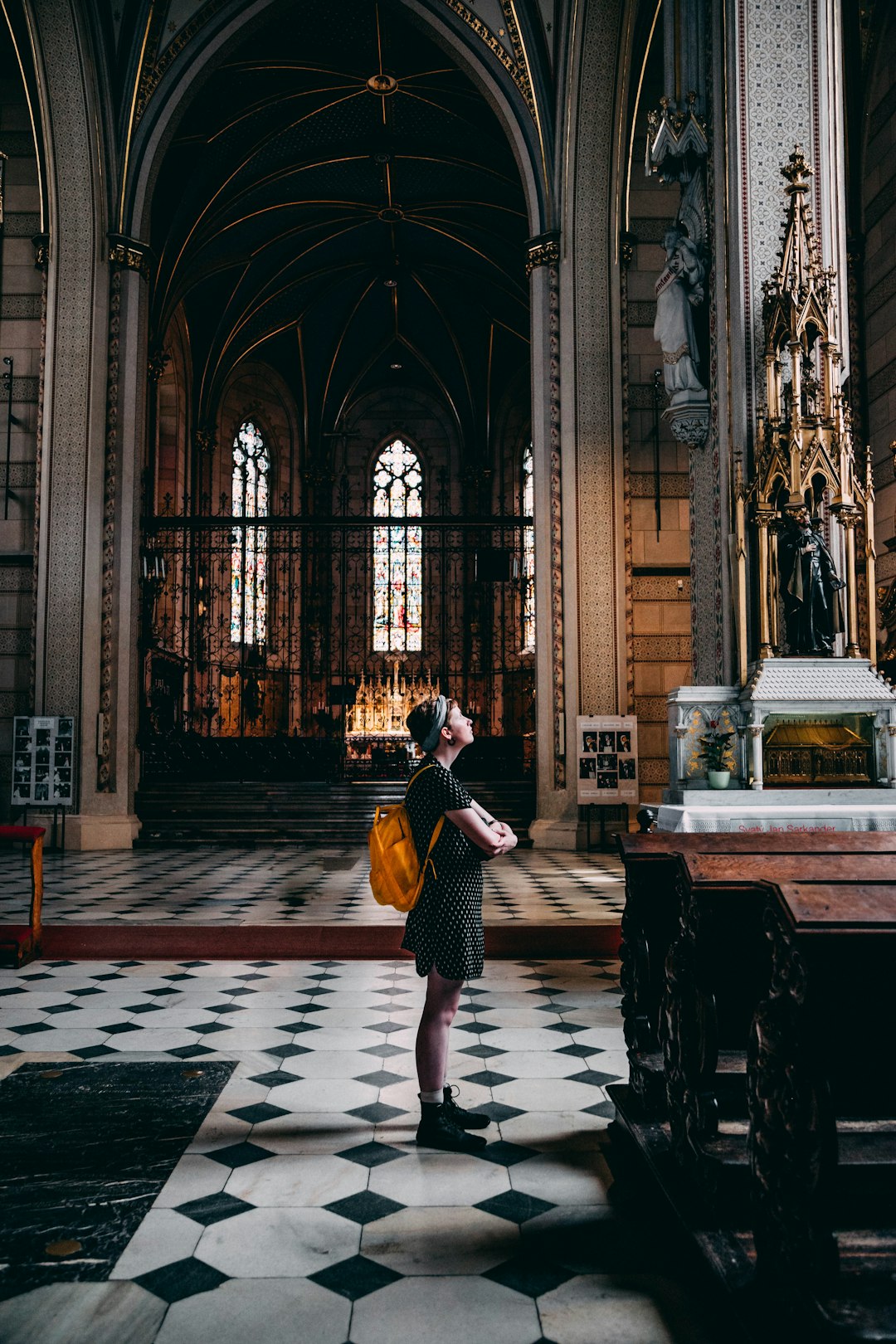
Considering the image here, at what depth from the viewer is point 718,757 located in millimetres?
7113

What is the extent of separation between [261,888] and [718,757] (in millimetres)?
4682

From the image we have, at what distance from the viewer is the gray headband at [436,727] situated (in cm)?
355

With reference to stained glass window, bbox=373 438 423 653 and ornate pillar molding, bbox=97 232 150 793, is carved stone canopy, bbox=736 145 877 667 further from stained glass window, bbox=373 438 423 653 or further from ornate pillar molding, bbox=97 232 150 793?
stained glass window, bbox=373 438 423 653

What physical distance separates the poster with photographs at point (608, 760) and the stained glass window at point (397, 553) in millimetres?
13494

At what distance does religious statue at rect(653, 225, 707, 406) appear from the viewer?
8250mm

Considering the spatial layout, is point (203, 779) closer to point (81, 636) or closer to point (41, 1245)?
point (81, 636)

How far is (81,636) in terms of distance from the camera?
1403 centimetres

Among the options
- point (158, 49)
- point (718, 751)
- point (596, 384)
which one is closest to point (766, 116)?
point (718, 751)

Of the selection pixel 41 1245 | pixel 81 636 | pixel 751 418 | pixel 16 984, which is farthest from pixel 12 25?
pixel 41 1245

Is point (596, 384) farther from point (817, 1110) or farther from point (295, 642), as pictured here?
point (295, 642)

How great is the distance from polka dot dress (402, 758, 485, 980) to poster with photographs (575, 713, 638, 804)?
952 centimetres

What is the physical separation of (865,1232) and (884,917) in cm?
78

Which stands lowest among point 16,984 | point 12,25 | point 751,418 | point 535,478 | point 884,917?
point 16,984

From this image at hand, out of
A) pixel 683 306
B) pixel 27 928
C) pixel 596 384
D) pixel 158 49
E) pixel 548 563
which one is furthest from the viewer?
pixel 158 49
